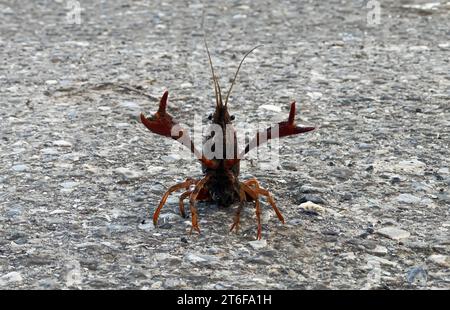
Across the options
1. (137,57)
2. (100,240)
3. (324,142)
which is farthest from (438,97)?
(100,240)

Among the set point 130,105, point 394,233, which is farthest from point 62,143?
point 394,233

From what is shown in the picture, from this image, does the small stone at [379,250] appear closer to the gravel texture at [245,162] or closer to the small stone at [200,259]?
the gravel texture at [245,162]

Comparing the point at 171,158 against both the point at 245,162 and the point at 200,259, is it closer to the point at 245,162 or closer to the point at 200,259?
the point at 245,162

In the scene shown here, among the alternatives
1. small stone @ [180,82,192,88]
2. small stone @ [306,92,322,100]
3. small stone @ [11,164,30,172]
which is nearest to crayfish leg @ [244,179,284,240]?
small stone @ [11,164,30,172]

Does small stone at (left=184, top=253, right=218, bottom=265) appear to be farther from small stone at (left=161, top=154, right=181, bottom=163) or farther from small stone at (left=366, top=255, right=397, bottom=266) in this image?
small stone at (left=161, top=154, right=181, bottom=163)

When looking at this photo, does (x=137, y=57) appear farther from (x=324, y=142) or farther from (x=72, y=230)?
(x=72, y=230)

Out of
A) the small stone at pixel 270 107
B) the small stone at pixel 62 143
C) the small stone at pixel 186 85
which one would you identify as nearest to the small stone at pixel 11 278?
the small stone at pixel 62 143
